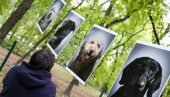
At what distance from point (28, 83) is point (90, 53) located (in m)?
3.56

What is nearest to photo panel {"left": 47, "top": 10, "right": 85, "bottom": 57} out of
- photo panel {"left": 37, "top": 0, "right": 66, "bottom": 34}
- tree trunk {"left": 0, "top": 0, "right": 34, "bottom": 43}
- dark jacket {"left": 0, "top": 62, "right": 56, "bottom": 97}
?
photo panel {"left": 37, "top": 0, "right": 66, "bottom": 34}

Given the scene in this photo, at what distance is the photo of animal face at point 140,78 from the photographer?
5.36 meters

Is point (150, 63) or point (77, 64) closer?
point (150, 63)

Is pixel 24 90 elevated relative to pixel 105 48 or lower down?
elevated

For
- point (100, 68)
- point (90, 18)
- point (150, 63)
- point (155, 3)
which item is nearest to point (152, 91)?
point (150, 63)

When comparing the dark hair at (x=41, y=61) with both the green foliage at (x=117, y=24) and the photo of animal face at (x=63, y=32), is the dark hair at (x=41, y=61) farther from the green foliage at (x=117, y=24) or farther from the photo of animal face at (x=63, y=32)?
the photo of animal face at (x=63, y=32)

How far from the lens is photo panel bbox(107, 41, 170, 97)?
529cm

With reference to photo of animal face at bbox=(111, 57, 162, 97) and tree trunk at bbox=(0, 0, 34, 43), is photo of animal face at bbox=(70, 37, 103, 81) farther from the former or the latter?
tree trunk at bbox=(0, 0, 34, 43)

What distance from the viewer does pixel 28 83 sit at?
4.20 m

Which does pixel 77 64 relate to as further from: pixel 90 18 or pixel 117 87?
pixel 90 18

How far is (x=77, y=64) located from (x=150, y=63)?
102 inches

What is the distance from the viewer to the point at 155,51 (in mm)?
5453

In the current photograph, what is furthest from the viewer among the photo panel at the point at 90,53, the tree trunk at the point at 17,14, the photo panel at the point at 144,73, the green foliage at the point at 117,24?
the tree trunk at the point at 17,14

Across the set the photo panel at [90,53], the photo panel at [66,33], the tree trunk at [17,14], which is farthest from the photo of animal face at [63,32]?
the photo panel at [90,53]
